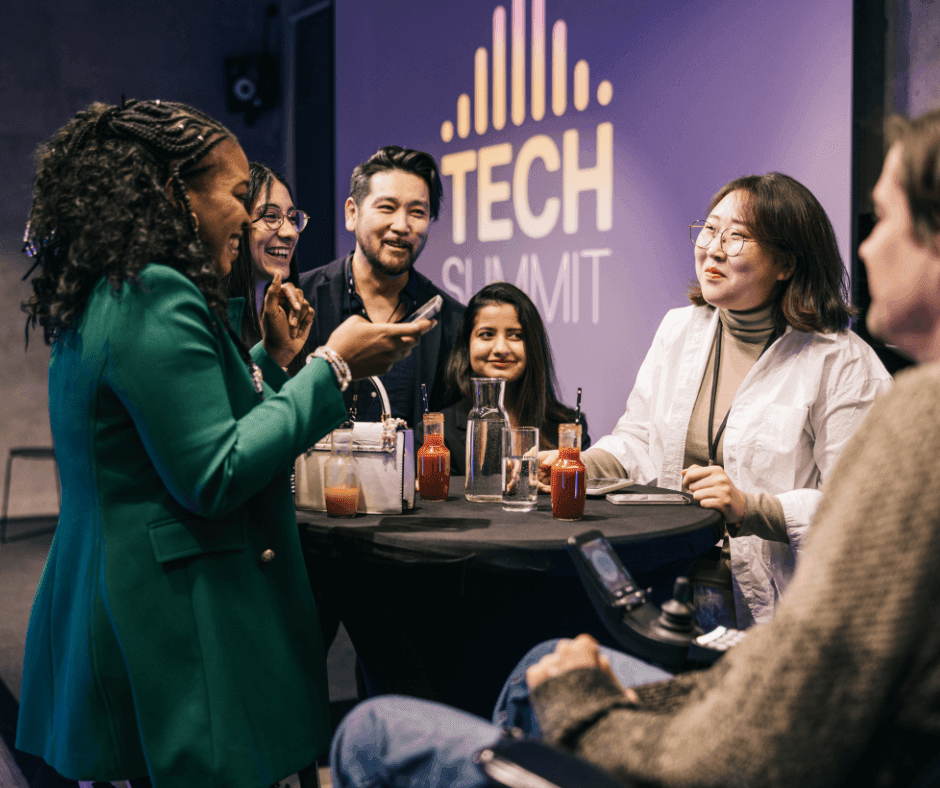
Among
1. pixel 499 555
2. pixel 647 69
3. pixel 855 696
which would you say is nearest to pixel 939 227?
pixel 855 696

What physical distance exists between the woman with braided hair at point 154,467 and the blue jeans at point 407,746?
0.78 ft

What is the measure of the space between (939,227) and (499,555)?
0.89 metres

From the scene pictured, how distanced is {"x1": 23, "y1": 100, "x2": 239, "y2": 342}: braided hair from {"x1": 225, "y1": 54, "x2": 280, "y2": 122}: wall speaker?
20.0ft

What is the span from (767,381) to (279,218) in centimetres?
154

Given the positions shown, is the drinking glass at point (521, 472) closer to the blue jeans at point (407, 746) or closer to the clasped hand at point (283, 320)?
the clasped hand at point (283, 320)

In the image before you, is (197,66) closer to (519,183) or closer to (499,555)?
(519,183)

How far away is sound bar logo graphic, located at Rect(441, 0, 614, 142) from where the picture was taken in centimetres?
390

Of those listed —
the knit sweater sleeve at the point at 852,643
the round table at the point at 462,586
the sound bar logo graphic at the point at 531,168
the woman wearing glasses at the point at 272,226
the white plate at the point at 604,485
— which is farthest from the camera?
the sound bar logo graphic at the point at 531,168


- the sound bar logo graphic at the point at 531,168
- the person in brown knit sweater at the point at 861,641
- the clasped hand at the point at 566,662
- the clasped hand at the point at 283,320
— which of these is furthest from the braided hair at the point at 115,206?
the sound bar logo graphic at the point at 531,168

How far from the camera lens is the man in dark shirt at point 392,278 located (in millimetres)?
2805

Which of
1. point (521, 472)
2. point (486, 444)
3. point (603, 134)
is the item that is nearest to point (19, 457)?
point (603, 134)

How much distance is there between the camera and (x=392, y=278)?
294 centimetres

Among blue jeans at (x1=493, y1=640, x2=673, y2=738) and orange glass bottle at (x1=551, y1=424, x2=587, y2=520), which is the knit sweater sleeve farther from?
orange glass bottle at (x1=551, y1=424, x2=587, y2=520)

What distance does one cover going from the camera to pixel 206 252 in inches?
48.9
